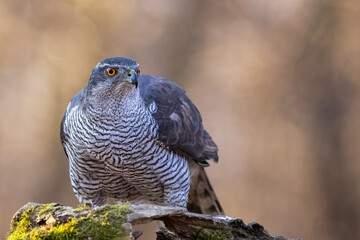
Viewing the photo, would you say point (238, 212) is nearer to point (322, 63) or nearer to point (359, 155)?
point (359, 155)

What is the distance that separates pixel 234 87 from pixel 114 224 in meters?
5.44

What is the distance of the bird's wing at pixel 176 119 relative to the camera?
4.38m

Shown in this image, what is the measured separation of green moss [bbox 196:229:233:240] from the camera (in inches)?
132

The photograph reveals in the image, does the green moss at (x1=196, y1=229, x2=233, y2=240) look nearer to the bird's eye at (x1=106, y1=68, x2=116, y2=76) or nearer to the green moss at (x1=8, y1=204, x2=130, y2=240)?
the green moss at (x1=8, y1=204, x2=130, y2=240)

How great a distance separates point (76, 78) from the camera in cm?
822

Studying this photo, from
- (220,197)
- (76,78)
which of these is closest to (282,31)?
(220,197)

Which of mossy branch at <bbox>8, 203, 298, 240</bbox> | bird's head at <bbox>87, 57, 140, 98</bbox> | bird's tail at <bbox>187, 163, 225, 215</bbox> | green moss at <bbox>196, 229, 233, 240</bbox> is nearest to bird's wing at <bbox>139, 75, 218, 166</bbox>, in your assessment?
bird's tail at <bbox>187, 163, 225, 215</bbox>

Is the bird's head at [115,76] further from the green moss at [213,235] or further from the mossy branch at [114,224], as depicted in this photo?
the green moss at [213,235]

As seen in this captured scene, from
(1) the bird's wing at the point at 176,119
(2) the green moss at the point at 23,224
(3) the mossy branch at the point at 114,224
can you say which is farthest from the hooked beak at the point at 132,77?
(2) the green moss at the point at 23,224

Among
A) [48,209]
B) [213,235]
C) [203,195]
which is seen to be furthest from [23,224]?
[203,195]

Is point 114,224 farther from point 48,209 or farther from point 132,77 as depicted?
point 132,77

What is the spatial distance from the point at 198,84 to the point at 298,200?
2.55 meters

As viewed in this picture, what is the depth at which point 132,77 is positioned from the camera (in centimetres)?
377

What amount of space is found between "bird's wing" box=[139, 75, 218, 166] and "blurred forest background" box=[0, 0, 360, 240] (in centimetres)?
292
